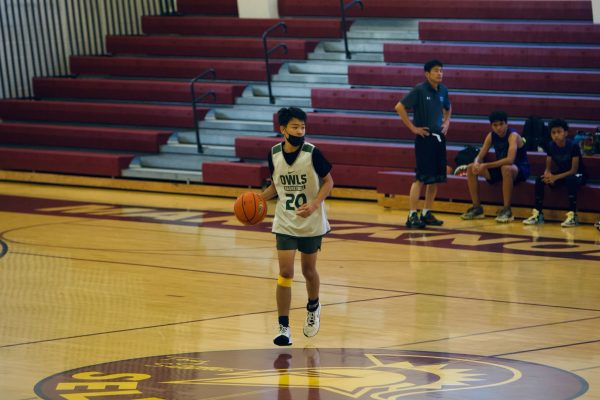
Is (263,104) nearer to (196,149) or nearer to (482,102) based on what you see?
(196,149)

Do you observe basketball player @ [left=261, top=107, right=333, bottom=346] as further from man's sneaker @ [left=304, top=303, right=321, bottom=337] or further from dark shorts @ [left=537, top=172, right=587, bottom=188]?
dark shorts @ [left=537, top=172, right=587, bottom=188]

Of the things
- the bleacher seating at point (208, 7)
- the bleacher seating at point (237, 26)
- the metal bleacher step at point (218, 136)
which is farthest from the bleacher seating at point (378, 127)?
the bleacher seating at point (208, 7)

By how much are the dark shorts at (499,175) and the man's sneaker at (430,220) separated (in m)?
0.83

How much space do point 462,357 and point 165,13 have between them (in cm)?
1345

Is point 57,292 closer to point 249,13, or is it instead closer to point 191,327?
point 191,327

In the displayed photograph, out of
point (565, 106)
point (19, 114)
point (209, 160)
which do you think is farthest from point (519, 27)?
point (19, 114)

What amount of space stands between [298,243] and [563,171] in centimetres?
564

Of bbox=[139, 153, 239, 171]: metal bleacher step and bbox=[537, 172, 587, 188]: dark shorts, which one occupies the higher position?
bbox=[139, 153, 239, 171]: metal bleacher step

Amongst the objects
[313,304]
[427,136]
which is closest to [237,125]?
Answer: [427,136]

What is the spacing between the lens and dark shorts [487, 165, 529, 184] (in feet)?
39.5

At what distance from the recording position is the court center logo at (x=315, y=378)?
5.44 m

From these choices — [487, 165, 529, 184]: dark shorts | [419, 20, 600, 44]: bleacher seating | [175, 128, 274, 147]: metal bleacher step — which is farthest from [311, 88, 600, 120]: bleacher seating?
[487, 165, 529, 184]: dark shorts

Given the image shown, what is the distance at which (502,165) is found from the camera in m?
11.9

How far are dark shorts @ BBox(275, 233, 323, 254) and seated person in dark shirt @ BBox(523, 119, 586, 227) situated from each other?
5.36 m
